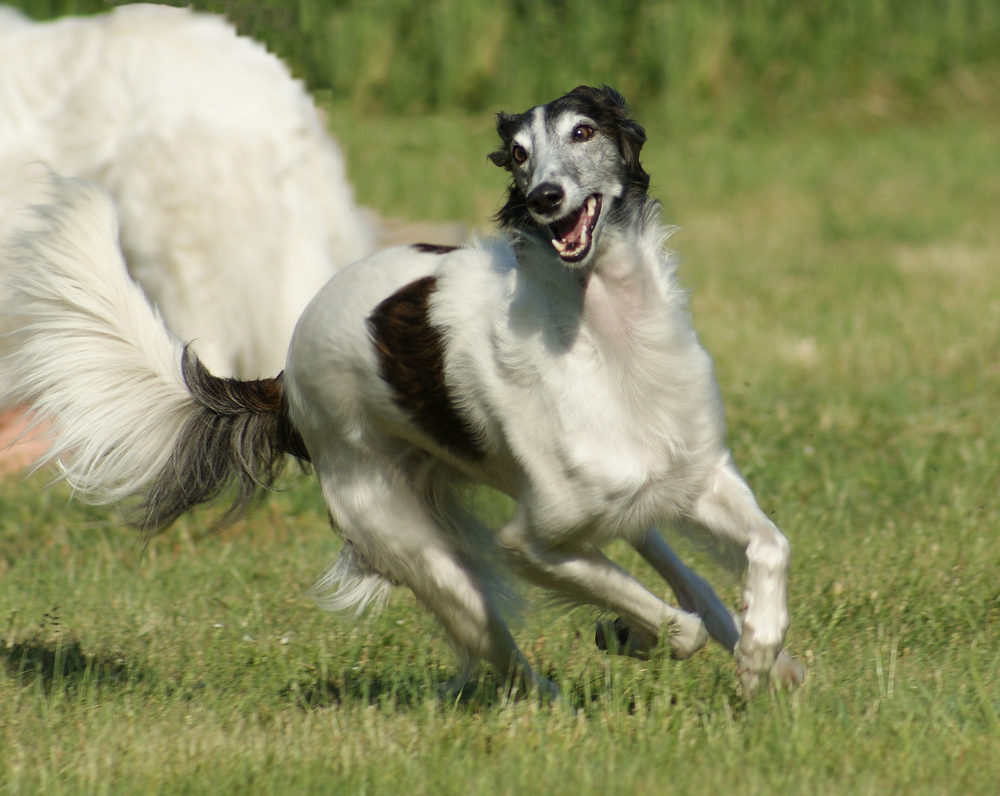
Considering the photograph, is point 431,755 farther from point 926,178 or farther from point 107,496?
point 926,178

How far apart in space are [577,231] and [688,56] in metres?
12.3

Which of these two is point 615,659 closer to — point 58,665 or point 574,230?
point 574,230

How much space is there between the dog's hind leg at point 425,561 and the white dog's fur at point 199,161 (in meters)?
2.21

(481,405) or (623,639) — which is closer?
(481,405)

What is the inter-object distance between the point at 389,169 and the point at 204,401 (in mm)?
9144

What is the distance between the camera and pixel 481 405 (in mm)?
3600

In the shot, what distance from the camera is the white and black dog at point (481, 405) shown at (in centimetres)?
346

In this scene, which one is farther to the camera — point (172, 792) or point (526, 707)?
point (526, 707)

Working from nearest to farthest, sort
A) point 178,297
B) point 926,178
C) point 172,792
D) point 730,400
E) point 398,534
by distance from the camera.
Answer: point 172,792
point 398,534
point 178,297
point 730,400
point 926,178

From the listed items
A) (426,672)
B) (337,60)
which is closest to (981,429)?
(426,672)

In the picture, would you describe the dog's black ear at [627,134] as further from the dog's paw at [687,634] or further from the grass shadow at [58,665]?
the grass shadow at [58,665]

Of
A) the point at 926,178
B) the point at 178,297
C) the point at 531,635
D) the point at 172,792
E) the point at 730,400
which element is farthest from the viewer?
the point at 926,178

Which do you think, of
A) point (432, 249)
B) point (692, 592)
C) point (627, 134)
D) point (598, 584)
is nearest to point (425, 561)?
point (598, 584)

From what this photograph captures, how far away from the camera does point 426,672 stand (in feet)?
13.4
